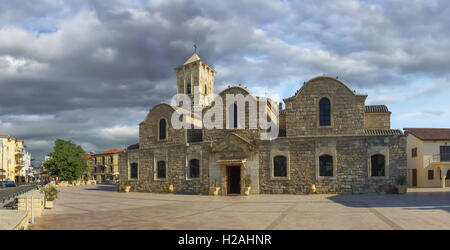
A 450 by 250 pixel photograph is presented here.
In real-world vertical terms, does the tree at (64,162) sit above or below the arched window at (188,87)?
below

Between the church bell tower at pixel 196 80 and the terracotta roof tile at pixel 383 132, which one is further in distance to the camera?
the church bell tower at pixel 196 80

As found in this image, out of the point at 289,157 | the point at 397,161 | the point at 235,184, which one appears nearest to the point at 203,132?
the point at 235,184

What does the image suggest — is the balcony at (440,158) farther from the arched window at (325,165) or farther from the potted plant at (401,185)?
the arched window at (325,165)

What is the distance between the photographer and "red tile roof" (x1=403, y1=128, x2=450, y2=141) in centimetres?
3108

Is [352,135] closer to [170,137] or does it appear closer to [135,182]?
[170,137]

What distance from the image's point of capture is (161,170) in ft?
92.5

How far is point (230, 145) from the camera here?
953 inches

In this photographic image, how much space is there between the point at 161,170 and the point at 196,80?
15.9 meters

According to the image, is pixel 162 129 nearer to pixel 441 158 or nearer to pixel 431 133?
pixel 441 158

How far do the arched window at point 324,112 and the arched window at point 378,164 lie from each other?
12.1 feet

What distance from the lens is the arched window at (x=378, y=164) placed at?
71.1ft

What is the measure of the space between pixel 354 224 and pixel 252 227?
324 cm

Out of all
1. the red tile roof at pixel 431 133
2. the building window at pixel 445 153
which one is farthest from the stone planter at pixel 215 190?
the building window at pixel 445 153

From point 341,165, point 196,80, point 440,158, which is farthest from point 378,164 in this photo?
point 196,80
